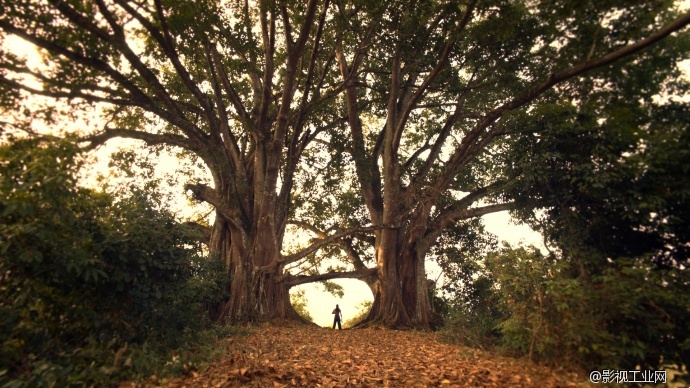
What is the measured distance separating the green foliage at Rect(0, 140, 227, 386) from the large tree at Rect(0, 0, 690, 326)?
2.59 meters

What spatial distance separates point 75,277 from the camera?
4641 millimetres

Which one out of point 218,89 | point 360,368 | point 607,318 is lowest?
point 360,368

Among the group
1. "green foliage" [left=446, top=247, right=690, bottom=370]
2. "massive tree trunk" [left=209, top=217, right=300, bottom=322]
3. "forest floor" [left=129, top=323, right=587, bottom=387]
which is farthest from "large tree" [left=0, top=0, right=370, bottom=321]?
"green foliage" [left=446, top=247, right=690, bottom=370]

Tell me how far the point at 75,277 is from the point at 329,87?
10.3 m

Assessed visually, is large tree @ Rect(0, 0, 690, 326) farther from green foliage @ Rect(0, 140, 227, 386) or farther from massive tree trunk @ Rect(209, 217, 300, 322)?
green foliage @ Rect(0, 140, 227, 386)

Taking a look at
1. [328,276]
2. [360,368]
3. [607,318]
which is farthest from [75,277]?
[328,276]

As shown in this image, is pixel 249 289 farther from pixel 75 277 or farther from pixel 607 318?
pixel 607 318

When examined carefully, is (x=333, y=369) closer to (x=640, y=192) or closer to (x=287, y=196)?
(x=640, y=192)

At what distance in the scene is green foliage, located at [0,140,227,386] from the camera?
13.5 ft

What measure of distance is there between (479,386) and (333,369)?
2.04m

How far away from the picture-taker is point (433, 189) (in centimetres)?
1166

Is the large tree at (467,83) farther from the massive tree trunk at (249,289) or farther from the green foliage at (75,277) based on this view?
the green foliage at (75,277)

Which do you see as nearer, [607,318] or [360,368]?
[607,318]

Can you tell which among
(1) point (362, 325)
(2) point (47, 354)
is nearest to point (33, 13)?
(2) point (47, 354)
